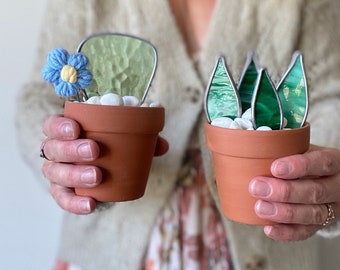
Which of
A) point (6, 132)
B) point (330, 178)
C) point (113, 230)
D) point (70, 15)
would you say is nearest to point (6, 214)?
point (6, 132)

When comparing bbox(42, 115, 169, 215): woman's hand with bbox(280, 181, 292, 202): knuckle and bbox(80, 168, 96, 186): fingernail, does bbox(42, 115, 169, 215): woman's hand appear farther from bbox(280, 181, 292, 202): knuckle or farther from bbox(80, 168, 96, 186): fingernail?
bbox(280, 181, 292, 202): knuckle

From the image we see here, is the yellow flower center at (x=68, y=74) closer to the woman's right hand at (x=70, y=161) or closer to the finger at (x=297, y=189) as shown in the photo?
the woman's right hand at (x=70, y=161)

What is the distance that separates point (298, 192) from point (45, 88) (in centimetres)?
44

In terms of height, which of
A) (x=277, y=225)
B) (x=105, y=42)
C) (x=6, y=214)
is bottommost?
(x=6, y=214)

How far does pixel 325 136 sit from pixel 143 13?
32 cm

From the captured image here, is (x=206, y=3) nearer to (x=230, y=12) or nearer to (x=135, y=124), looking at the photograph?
(x=230, y=12)

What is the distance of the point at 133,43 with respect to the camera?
2.00ft

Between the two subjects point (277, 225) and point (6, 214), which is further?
point (6, 214)

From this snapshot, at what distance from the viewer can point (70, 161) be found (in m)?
0.57

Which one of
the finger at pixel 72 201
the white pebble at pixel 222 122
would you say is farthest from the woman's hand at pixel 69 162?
the white pebble at pixel 222 122

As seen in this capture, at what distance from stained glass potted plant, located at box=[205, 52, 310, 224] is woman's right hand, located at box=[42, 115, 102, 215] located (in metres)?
0.13

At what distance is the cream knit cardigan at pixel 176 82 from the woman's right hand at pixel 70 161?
163 millimetres

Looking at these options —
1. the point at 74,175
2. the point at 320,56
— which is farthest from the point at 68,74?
the point at 320,56

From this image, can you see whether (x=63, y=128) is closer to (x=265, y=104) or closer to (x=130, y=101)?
(x=130, y=101)
